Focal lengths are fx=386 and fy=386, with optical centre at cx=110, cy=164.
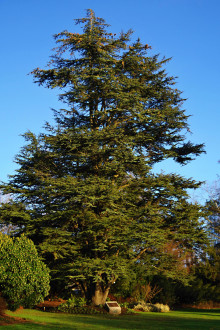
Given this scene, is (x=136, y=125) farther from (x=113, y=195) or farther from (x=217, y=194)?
(x=217, y=194)

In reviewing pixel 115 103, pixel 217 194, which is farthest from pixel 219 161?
pixel 115 103

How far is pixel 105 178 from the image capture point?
22812 millimetres

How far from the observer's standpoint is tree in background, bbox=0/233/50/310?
1789 cm

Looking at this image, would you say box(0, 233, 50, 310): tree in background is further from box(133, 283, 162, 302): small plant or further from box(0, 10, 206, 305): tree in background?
box(133, 283, 162, 302): small plant

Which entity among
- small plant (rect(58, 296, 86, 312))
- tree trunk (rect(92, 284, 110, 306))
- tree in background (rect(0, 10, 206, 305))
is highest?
tree in background (rect(0, 10, 206, 305))

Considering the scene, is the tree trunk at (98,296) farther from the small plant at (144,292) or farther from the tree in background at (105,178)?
the small plant at (144,292)

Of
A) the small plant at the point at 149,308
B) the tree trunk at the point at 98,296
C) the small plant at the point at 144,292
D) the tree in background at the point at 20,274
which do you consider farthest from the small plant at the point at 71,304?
the small plant at the point at 144,292

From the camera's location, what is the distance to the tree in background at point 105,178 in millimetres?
21094

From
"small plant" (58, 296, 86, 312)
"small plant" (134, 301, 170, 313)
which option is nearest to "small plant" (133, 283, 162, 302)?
"small plant" (134, 301, 170, 313)

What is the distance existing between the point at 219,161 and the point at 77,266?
23.4 m

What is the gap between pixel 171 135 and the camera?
2441 cm

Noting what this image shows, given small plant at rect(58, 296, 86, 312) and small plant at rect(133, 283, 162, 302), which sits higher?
small plant at rect(133, 283, 162, 302)

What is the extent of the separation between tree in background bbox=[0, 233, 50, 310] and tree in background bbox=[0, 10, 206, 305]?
5.29 ft

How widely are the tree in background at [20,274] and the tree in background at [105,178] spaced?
1.61m
